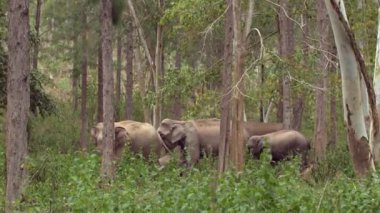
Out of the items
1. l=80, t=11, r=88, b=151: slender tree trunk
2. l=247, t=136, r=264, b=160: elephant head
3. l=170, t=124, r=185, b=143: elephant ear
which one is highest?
l=80, t=11, r=88, b=151: slender tree trunk

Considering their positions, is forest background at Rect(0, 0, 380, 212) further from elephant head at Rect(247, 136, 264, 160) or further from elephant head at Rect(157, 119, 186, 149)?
elephant head at Rect(247, 136, 264, 160)

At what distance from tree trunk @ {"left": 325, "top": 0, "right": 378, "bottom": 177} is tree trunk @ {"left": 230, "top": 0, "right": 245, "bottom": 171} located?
5.82 metres

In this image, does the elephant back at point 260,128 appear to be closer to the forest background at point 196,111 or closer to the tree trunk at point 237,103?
the forest background at point 196,111

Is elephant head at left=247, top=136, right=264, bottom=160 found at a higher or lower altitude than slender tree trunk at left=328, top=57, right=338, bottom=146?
lower

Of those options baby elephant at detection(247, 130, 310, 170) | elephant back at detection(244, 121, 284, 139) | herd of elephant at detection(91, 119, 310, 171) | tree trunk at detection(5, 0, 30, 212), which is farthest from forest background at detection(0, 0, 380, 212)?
baby elephant at detection(247, 130, 310, 170)

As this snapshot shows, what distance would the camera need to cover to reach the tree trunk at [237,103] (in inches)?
717

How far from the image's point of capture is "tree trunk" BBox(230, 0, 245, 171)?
18203 mm

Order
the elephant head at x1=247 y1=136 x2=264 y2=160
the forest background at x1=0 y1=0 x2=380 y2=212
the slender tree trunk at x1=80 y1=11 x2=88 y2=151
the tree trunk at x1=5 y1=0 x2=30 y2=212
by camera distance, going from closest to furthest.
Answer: the forest background at x1=0 y1=0 x2=380 y2=212 < the tree trunk at x1=5 y1=0 x2=30 y2=212 < the elephant head at x1=247 y1=136 x2=264 y2=160 < the slender tree trunk at x1=80 y1=11 x2=88 y2=151

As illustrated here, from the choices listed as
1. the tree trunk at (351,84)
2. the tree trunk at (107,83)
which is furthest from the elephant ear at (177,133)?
the tree trunk at (351,84)

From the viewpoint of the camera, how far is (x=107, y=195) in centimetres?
1009

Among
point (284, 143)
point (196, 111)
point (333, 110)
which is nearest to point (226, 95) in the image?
point (196, 111)

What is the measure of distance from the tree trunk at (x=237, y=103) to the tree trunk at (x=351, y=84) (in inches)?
229

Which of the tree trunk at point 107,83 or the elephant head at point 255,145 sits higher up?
the tree trunk at point 107,83

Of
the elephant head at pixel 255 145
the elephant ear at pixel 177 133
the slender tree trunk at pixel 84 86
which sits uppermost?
the slender tree trunk at pixel 84 86
